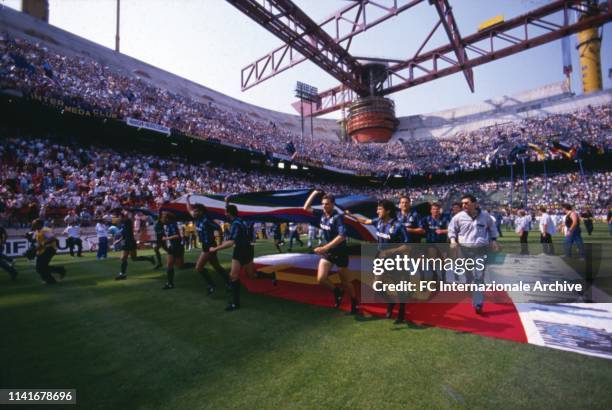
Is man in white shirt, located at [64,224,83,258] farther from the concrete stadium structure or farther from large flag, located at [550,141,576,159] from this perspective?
large flag, located at [550,141,576,159]

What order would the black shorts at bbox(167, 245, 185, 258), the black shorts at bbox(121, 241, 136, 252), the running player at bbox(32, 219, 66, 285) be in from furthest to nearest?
the black shorts at bbox(121, 241, 136, 252) < the running player at bbox(32, 219, 66, 285) < the black shorts at bbox(167, 245, 185, 258)

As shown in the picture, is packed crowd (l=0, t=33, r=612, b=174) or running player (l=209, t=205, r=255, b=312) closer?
running player (l=209, t=205, r=255, b=312)

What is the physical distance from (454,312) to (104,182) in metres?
20.7

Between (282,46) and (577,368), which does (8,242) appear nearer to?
(577,368)

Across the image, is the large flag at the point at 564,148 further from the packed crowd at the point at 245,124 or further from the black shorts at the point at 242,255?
the black shorts at the point at 242,255

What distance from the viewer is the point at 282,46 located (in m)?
32.5

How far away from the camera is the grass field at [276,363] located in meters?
2.73

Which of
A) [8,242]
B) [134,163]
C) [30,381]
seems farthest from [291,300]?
[134,163]

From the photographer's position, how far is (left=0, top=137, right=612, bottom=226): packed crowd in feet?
49.8

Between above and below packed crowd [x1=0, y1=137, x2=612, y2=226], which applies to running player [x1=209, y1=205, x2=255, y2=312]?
below

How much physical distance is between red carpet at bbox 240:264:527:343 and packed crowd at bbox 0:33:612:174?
21.2 metres

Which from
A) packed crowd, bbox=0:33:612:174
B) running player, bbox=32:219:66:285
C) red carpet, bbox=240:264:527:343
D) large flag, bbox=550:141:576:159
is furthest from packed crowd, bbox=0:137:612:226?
red carpet, bbox=240:264:527:343

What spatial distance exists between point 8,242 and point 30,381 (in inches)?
592

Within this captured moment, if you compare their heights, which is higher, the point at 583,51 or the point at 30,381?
the point at 583,51
